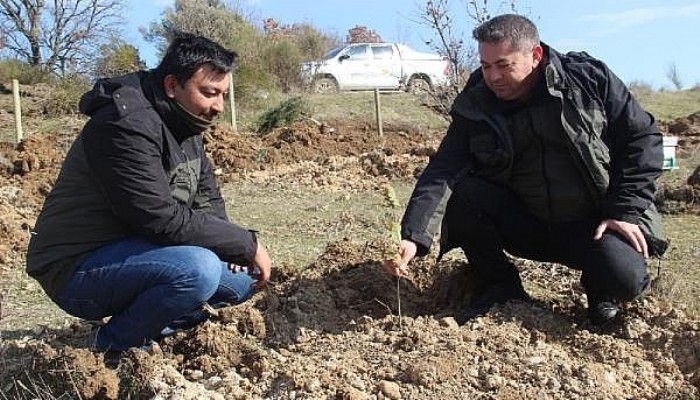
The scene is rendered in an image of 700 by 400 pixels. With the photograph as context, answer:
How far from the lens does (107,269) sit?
9.96 feet

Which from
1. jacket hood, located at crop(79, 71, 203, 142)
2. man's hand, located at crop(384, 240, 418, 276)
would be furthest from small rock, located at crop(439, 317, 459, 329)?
jacket hood, located at crop(79, 71, 203, 142)

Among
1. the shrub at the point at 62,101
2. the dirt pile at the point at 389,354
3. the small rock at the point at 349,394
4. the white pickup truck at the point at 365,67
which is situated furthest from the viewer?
the white pickup truck at the point at 365,67

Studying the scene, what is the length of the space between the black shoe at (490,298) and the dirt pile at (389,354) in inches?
2.8

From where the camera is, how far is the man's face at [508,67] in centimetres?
317

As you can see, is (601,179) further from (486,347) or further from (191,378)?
(191,378)

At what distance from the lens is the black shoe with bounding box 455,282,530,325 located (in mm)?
3406

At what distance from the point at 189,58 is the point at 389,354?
141 centimetres

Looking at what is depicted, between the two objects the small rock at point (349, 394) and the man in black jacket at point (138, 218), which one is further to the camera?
the man in black jacket at point (138, 218)

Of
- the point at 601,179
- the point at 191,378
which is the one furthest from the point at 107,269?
the point at 601,179

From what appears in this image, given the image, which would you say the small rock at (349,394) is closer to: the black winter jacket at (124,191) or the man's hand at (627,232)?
the black winter jacket at (124,191)

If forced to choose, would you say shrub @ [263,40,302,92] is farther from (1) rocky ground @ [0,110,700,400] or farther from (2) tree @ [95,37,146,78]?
(1) rocky ground @ [0,110,700,400]

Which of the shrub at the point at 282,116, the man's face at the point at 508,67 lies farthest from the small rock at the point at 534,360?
the shrub at the point at 282,116

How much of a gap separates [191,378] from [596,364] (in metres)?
1.56

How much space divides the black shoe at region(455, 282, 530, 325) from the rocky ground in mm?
61
